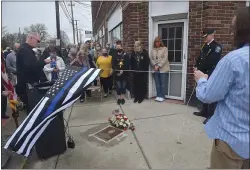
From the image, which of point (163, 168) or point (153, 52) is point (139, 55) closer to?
point (153, 52)

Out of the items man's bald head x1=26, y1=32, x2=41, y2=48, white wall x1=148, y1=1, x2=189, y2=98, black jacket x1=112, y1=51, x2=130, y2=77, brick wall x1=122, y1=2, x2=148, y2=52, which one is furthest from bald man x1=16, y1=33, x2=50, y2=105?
white wall x1=148, y1=1, x2=189, y2=98

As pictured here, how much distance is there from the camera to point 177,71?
5.67 m

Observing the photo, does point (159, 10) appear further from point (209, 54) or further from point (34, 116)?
point (34, 116)

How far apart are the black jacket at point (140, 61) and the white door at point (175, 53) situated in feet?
2.22

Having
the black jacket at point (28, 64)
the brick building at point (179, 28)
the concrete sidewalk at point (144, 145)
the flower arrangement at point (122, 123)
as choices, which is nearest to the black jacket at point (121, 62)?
the brick building at point (179, 28)

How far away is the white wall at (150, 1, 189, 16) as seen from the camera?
5120mm

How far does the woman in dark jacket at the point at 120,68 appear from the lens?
5.69m

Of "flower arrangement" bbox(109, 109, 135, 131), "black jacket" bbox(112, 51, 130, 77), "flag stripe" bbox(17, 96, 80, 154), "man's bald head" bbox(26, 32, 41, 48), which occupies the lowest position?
"flower arrangement" bbox(109, 109, 135, 131)

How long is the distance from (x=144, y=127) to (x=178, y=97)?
1989 mm

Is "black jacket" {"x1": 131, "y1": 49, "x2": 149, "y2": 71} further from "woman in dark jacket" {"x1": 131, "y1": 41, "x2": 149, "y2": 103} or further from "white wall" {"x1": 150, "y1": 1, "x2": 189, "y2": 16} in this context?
"white wall" {"x1": 150, "y1": 1, "x2": 189, "y2": 16}

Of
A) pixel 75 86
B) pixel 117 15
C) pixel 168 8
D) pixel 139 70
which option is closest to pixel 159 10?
pixel 168 8

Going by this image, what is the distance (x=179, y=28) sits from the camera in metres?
5.48

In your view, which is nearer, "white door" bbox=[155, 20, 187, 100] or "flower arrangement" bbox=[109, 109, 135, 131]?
"flower arrangement" bbox=[109, 109, 135, 131]

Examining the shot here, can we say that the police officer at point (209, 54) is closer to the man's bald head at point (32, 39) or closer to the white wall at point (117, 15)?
the man's bald head at point (32, 39)
